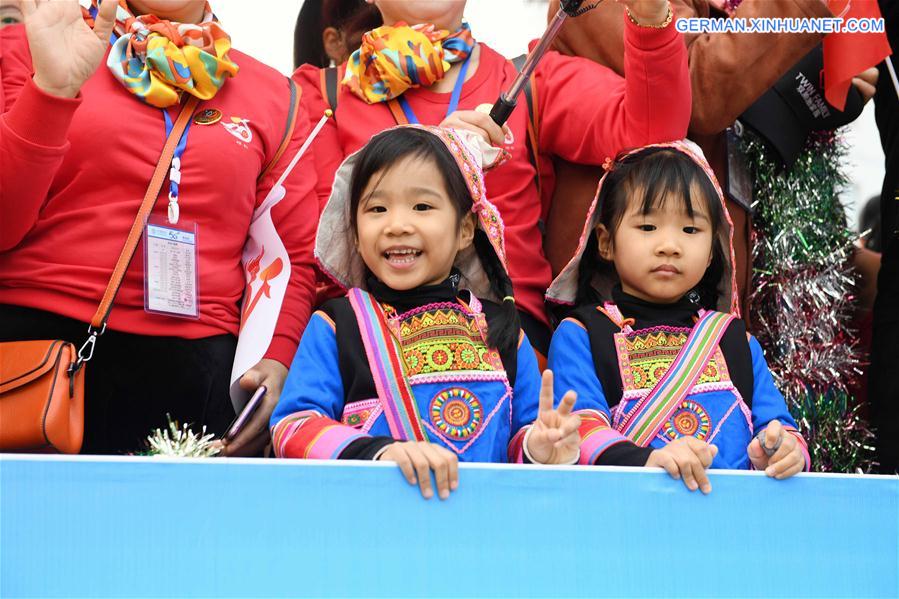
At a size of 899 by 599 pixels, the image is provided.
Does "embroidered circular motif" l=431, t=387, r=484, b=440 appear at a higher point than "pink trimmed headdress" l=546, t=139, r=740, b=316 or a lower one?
lower

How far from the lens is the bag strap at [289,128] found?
7.96ft

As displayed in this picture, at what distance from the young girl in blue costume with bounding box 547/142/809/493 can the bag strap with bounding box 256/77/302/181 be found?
0.71 metres

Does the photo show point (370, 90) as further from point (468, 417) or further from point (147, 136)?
point (468, 417)

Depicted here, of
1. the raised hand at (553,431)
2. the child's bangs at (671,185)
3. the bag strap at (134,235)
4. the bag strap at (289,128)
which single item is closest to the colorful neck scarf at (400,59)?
the bag strap at (289,128)

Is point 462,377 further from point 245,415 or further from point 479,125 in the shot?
point 479,125

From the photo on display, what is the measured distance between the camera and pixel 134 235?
2166mm

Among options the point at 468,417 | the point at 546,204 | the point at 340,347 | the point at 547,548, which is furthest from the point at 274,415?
the point at 546,204

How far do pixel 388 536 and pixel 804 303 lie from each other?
5.40 feet

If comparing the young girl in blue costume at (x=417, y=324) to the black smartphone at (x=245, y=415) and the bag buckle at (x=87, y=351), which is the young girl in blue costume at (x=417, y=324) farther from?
the bag buckle at (x=87, y=351)

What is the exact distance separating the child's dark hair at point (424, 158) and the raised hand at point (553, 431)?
353mm

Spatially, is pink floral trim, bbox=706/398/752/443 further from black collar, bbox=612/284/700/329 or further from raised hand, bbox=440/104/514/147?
raised hand, bbox=440/104/514/147

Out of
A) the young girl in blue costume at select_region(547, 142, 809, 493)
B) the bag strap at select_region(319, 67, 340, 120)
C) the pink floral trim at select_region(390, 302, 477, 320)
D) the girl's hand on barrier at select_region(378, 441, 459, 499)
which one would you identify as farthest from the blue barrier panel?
the bag strap at select_region(319, 67, 340, 120)

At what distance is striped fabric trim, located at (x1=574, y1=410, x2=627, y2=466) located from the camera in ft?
6.48

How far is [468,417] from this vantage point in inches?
80.7
